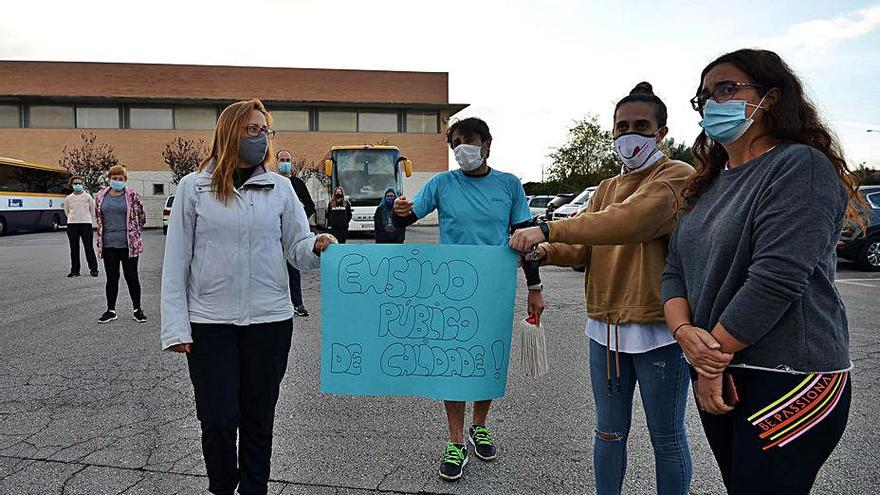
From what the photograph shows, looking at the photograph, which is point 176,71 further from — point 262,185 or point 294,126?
point 262,185

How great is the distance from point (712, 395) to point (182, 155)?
4506 centimetres

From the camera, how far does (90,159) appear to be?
4219 cm

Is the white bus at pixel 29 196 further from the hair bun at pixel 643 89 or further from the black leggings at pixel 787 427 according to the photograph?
the black leggings at pixel 787 427

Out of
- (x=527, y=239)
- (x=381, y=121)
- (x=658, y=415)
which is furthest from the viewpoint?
(x=381, y=121)

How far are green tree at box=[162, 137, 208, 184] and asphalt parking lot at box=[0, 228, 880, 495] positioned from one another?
36832 millimetres

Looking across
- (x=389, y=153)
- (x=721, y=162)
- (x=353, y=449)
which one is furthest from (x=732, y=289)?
(x=389, y=153)

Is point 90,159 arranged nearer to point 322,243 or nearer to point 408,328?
point 322,243

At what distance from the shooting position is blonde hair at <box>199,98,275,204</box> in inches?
120

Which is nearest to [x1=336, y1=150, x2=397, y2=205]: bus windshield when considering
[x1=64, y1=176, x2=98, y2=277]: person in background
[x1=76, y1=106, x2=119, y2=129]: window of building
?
[x1=64, y1=176, x2=98, y2=277]: person in background

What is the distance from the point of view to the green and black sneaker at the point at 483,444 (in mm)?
3885

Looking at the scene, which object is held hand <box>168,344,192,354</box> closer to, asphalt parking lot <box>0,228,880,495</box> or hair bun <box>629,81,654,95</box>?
asphalt parking lot <box>0,228,880,495</box>

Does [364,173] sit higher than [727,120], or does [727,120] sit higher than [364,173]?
[364,173]

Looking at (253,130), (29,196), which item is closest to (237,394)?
(253,130)

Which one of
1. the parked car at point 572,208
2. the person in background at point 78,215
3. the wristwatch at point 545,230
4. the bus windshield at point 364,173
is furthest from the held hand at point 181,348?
the bus windshield at point 364,173
